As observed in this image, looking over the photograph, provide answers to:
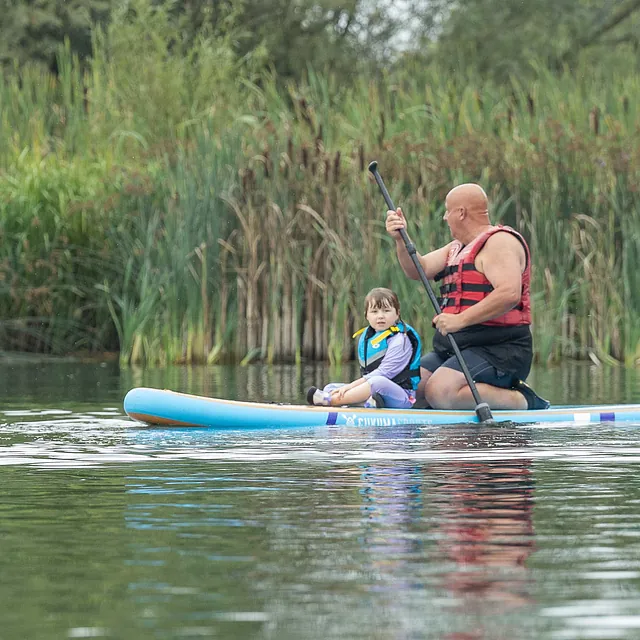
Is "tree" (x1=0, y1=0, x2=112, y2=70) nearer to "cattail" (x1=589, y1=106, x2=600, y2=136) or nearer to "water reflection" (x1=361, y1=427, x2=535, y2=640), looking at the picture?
"cattail" (x1=589, y1=106, x2=600, y2=136)

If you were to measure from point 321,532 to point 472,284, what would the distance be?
4.20 meters

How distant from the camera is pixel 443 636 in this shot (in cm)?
352

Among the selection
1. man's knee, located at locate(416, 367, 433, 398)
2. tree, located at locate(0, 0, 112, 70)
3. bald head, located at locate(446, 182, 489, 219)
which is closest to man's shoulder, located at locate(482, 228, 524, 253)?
bald head, located at locate(446, 182, 489, 219)

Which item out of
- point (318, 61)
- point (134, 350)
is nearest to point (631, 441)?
point (134, 350)

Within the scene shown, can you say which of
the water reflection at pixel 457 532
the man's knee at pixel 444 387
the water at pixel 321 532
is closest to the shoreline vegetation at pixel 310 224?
the man's knee at pixel 444 387

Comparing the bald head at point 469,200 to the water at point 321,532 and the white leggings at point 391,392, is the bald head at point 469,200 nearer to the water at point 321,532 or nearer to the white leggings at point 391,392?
the white leggings at point 391,392

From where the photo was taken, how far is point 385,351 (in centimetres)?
887

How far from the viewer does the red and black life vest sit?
8.95m

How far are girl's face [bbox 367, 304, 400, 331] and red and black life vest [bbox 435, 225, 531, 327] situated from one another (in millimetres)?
350

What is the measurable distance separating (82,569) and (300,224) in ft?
33.5

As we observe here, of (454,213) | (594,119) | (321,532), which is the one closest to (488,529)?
(321,532)

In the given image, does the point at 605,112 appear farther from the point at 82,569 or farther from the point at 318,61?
the point at 318,61

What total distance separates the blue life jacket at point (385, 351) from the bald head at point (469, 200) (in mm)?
718

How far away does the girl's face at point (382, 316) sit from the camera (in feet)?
29.2
